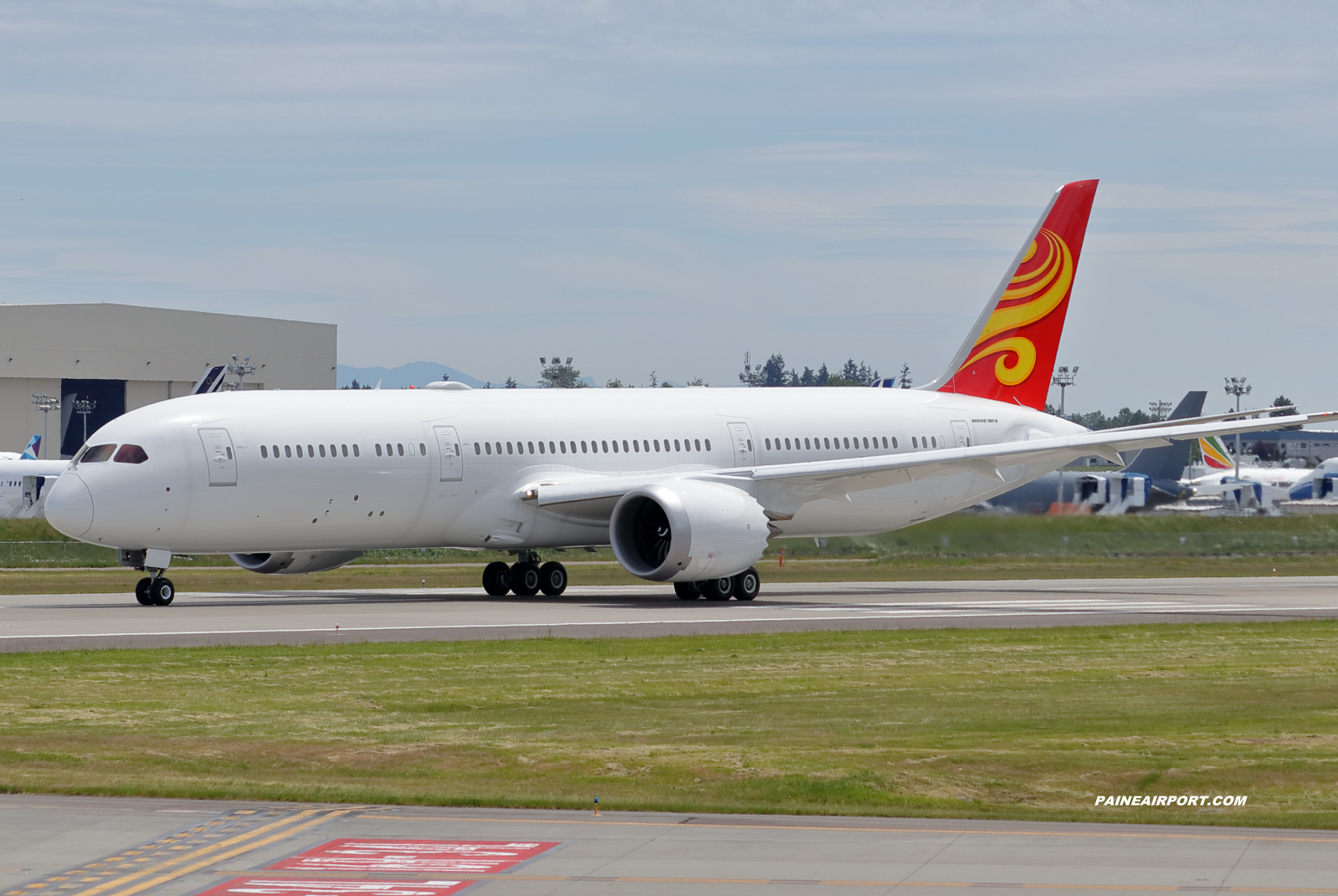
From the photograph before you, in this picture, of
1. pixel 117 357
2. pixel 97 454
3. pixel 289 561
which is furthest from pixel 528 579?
pixel 117 357

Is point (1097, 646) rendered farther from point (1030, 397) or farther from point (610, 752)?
point (1030, 397)

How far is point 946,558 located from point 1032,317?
8862 millimetres

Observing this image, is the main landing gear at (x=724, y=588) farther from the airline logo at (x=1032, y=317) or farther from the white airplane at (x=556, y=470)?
the airline logo at (x=1032, y=317)

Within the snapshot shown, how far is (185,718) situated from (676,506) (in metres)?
16.9

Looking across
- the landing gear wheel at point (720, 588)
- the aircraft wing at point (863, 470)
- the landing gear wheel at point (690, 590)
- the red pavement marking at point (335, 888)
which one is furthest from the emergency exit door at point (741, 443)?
the red pavement marking at point (335, 888)

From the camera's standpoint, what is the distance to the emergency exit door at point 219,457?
3338 centimetres

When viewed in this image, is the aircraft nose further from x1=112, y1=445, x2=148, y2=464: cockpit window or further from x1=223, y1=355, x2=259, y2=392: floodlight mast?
x1=223, y1=355, x2=259, y2=392: floodlight mast

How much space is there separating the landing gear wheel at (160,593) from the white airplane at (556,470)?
0.04 metres

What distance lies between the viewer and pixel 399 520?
35812 mm

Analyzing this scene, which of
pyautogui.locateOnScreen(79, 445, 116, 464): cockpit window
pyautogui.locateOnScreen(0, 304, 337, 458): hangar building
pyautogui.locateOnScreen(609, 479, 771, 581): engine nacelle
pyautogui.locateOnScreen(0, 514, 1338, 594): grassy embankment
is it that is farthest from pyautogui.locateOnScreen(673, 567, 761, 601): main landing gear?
pyautogui.locateOnScreen(0, 304, 337, 458): hangar building

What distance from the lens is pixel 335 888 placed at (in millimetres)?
11211

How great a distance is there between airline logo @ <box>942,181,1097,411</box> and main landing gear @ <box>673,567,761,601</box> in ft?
34.4

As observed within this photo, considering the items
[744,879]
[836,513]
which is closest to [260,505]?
[836,513]

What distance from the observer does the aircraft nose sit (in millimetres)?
32625
